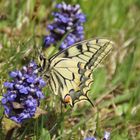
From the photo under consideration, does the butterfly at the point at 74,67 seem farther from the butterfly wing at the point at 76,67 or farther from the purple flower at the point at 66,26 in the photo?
the purple flower at the point at 66,26

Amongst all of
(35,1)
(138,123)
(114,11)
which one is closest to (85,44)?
(138,123)

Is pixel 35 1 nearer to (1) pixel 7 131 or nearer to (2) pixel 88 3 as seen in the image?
(2) pixel 88 3

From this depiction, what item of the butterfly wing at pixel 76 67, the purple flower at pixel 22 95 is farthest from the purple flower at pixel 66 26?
the purple flower at pixel 22 95

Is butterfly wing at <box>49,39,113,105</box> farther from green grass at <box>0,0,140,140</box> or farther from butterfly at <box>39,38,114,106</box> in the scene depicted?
green grass at <box>0,0,140,140</box>

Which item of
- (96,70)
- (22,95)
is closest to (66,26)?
(96,70)

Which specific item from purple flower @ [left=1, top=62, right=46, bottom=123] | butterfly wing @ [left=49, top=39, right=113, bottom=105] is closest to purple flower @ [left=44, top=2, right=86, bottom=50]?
butterfly wing @ [left=49, top=39, right=113, bottom=105]

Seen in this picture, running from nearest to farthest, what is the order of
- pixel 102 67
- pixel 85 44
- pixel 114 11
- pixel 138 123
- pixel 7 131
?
1. pixel 7 131
2. pixel 85 44
3. pixel 138 123
4. pixel 102 67
5. pixel 114 11

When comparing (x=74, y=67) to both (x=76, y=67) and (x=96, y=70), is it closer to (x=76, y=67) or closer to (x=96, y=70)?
(x=76, y=67)
